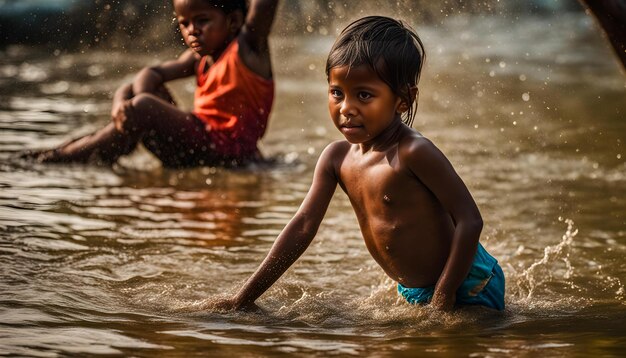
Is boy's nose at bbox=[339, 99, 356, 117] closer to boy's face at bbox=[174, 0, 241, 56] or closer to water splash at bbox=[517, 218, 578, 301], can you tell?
water splash at bbox=[517, 218, 578, 301]

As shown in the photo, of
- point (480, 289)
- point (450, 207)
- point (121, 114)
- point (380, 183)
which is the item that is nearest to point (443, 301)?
point (480, 289)

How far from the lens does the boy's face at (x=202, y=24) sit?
576 centimetres

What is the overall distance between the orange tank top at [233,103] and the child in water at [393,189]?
103 inches

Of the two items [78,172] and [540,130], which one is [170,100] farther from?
[540,130]

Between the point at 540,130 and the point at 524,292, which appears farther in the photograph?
the point at 540,130

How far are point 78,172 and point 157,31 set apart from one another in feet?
24.2

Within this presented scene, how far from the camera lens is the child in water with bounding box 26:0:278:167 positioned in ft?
20.0

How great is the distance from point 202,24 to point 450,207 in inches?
116

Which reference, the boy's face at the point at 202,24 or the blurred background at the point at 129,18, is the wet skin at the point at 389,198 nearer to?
the boy's face at the point at 202,24

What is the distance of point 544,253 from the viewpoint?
174 inches

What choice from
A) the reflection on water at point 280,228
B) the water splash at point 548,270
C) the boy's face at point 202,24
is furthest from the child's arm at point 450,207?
the boy's face at point 202,24

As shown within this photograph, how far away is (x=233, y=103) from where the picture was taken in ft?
20.4

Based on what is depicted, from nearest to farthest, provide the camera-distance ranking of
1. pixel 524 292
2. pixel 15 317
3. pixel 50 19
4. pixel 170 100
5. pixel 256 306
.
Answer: pixel 15 317 < pixel 256 306 < pixel 524 292 < pixel 170 100 < pixel 50 19

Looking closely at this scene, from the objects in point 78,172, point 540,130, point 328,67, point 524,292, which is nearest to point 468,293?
point 524,292
